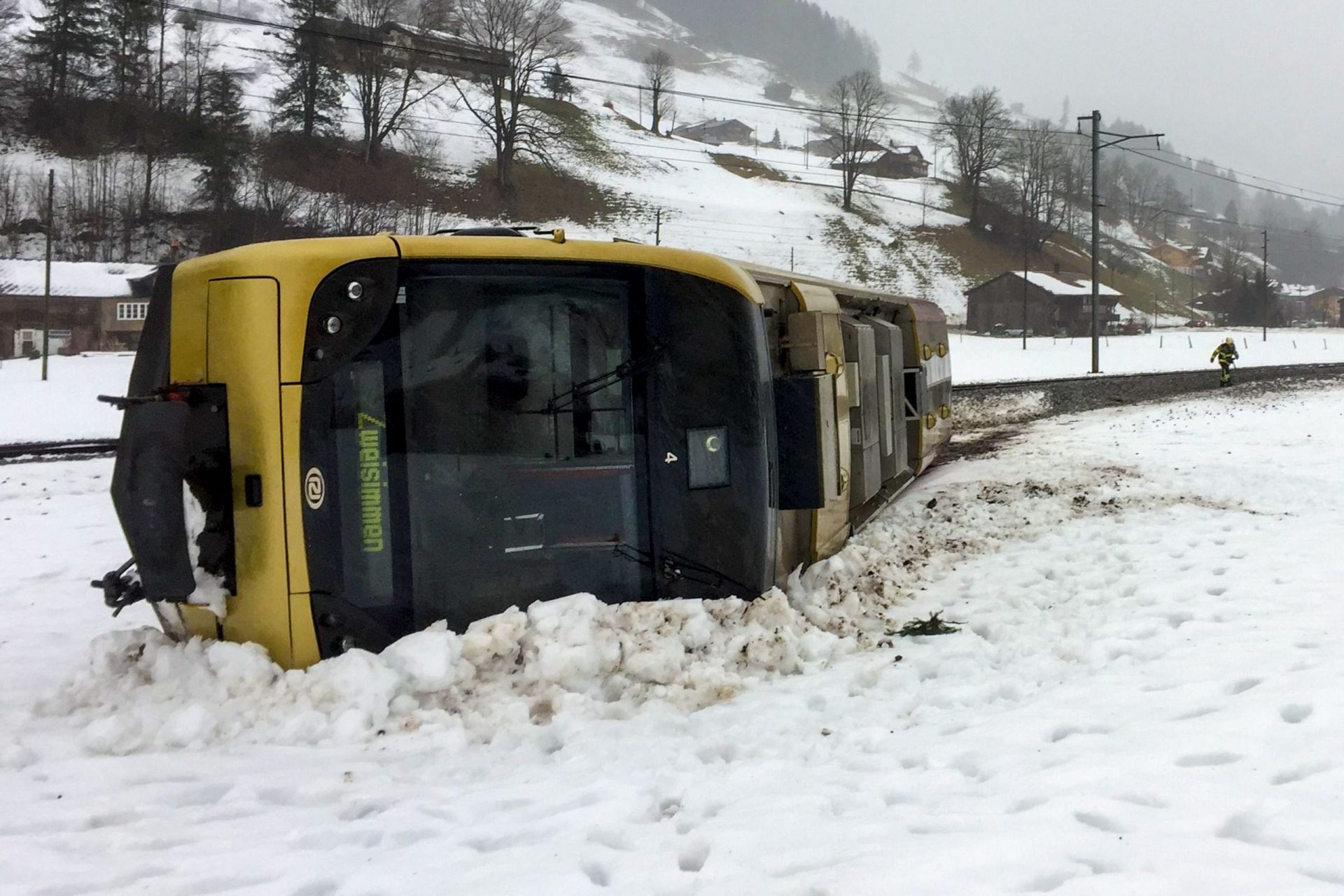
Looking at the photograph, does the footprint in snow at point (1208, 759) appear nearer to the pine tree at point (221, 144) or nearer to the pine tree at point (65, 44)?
the pine tree at point (221, 144)

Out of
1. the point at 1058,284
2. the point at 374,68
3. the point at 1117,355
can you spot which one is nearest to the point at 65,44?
the point at 374,68

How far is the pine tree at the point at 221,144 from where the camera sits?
53531mm

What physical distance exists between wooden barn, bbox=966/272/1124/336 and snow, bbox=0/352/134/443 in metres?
53.2

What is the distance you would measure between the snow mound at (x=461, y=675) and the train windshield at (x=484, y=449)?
23cm

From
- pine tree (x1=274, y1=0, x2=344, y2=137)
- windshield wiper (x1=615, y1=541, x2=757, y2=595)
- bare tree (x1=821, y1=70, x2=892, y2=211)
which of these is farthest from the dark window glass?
bare tree (x1=821, y1=70, x2=892, y2=211)

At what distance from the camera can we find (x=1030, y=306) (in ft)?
230

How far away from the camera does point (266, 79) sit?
266 ft

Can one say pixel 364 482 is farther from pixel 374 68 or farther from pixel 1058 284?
pixel 1058 284

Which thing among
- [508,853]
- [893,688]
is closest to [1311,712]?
[893,688]

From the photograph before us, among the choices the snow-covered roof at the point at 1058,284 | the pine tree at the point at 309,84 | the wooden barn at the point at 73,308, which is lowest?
the wooden barn at the point at 73,308

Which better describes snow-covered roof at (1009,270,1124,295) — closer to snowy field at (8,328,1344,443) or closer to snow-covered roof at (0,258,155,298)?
snowy field at (8,328,1344,443)

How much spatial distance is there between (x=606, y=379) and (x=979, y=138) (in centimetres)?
10048

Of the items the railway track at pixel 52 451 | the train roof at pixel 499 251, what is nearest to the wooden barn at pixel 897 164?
the railway track at pixel 52 451

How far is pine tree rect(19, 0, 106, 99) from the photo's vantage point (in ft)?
201
